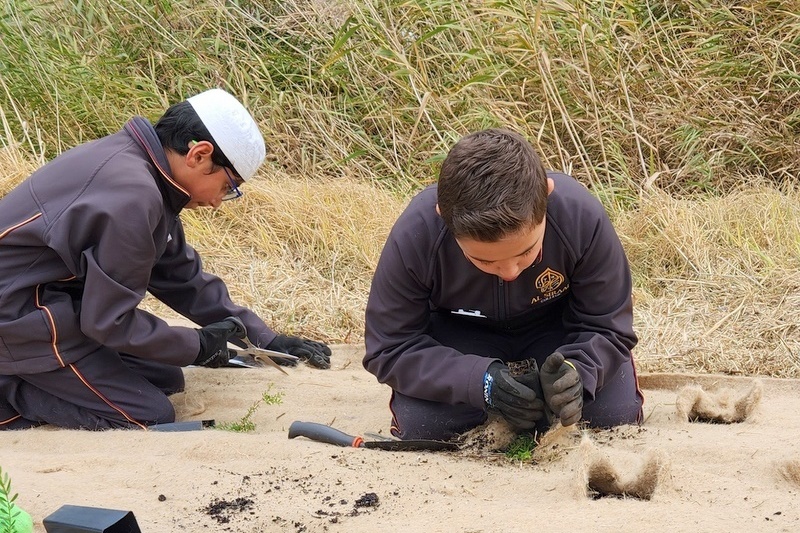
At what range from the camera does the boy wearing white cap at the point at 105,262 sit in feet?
9.20

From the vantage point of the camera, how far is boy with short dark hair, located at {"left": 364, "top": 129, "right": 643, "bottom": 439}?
7.60ft

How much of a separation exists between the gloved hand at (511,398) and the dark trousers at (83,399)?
3.94 feet

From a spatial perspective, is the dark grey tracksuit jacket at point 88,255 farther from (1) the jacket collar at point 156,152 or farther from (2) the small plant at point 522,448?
(2) the small plant at point 522,448

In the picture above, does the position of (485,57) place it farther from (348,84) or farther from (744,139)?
(744,139)

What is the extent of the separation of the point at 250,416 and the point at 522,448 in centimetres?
100

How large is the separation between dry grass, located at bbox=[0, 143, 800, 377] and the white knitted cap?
1182 mm

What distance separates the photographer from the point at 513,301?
276cm

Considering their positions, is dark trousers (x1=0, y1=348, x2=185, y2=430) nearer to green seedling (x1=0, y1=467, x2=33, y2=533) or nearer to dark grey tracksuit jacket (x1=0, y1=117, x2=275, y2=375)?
dark grey tracksuit jacket (x1=0, y1=117, x2=275, y2=375)

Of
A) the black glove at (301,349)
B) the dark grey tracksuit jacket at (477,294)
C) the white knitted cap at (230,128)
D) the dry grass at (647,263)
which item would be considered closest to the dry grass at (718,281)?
the dry grass at (647,263)

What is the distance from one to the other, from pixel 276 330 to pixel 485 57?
217 cm

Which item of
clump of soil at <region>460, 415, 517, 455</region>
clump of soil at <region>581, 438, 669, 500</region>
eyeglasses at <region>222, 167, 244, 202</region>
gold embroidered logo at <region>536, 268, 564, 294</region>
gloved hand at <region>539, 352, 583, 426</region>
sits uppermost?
eyeglasses at <region>222, 167, 244, 202</region>

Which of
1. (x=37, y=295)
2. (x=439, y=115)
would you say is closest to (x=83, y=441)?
(x=37, y=295)

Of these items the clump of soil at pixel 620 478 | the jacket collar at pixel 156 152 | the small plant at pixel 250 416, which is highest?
the jacket collar at pixel 156 152

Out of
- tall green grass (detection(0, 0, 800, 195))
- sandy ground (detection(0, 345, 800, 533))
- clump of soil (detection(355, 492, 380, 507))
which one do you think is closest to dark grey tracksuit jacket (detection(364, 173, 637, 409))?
sandy ground (detection(0, 345, 800, 533))
